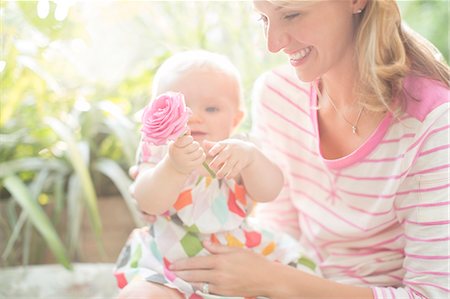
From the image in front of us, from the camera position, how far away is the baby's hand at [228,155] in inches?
44.4

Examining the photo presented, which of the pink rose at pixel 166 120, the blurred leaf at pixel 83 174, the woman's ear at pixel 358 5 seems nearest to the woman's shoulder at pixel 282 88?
the woman's ear at pixel 358 5

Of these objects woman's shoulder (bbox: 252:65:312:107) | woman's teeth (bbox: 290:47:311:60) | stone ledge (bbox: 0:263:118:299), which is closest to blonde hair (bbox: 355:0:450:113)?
woman's teeth (bbox: 290:47:311:60)

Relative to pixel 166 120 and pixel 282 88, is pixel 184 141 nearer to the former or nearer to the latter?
pixel 166 120

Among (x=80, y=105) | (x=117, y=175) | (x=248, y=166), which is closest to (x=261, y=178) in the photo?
(x=248, y=166)

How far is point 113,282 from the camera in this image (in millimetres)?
1736

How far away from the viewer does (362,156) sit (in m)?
1.33

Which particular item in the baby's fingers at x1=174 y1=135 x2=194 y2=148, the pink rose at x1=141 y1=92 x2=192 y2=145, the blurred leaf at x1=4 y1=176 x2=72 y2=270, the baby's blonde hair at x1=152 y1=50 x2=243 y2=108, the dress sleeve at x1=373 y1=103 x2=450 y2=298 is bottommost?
the blurred leaf at x1=4 y1=176 x2=72 y2=270

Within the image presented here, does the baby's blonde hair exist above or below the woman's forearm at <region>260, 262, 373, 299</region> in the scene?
above

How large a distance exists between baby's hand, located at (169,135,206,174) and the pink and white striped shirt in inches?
15.4

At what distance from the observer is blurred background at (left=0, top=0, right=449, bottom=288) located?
6.31ft

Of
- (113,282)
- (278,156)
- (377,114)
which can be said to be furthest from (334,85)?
(113,282)

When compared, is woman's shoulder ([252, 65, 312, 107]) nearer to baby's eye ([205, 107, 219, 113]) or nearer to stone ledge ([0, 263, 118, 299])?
baby's eye ([205, 107, 219, 113])

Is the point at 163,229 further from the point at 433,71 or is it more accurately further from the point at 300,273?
the point at 433,71

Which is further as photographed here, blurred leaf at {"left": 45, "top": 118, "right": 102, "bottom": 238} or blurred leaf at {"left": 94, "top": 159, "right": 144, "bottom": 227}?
blurred leaf at {"left": 94, "top": 159, "right": 144, "bottom": 227}
